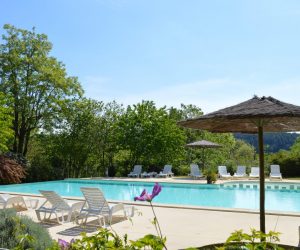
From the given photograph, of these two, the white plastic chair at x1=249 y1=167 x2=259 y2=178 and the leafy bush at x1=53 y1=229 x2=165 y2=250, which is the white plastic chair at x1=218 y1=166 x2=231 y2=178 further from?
the leafy bush at x1=53 y1=229 x2=165 y2=250

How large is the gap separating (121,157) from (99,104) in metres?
4.32

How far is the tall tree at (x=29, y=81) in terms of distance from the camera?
23969mm

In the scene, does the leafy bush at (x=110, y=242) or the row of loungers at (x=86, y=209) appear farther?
the row of loungers at (x=86, y=209)

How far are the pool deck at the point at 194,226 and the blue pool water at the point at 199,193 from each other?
13.3 ft

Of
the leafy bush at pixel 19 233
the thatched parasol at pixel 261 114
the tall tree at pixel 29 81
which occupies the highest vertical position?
the tall tree at pixel 29 81

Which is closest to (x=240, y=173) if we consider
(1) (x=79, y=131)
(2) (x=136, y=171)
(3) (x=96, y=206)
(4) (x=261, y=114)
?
(2) (x=136, y=171)

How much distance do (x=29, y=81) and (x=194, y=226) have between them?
19.1 meters

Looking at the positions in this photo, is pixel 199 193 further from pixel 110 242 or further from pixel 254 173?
pixel 110 242

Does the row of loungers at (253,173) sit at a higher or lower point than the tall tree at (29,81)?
lower

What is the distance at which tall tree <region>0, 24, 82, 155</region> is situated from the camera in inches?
944

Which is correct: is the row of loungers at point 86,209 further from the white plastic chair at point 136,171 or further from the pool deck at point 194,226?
the white plastic chair at point 136,171

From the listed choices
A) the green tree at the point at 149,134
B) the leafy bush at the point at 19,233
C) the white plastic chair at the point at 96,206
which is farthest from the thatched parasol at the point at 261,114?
the green tree at the point at 149,134

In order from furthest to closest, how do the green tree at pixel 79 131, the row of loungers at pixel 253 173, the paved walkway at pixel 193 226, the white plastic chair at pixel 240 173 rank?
the green tree at pixel 79 131 < the white plastic chair at pixel 240 173 < the row of loungers at pixel 253 173 < the paved walkway at pixel 193 226

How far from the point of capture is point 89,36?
1661 centimetres
